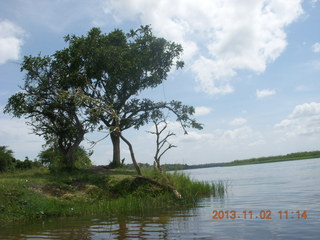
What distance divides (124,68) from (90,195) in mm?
10008

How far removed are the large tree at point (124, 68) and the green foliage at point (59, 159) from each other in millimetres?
4011

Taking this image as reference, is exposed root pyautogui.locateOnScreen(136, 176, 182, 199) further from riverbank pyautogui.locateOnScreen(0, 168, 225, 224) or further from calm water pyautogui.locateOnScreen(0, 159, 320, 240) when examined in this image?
calm water pyautogui.locateOnScreen(0, 159, 320, 240)

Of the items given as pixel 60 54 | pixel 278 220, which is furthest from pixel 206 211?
pixel 60 54

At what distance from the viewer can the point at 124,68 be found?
23.0 metres

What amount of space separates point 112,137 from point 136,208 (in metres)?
12.7

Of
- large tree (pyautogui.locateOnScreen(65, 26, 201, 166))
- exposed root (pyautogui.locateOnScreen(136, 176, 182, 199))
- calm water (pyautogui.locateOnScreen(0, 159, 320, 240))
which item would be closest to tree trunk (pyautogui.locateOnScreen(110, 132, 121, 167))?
large tree (pyautogui.locateOnScreen(65, 26, 201, 166))

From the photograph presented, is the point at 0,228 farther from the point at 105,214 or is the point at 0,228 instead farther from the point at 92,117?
the point at 92,117

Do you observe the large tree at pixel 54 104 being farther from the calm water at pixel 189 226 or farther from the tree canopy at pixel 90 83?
the calm water at pixel 189 226

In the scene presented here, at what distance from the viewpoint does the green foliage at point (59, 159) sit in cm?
2351

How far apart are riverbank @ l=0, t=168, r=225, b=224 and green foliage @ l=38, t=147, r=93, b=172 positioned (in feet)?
18.8

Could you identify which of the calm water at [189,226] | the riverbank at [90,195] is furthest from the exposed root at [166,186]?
the calm water at [189,226]

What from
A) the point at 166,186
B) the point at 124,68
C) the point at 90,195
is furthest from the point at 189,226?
the point at 124,68

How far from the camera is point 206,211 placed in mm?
12984

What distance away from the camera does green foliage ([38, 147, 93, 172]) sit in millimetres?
23506
